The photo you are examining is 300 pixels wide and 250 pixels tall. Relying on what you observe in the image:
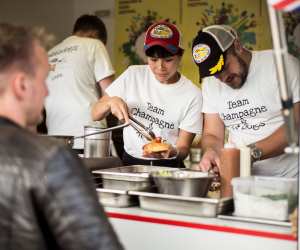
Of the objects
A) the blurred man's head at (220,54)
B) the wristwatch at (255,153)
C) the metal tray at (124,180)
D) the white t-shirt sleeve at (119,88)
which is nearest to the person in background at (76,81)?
the white t-shirt sleeve at (119,88)

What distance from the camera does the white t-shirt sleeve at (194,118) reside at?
2592 mm

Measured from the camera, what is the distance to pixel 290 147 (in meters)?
1.38

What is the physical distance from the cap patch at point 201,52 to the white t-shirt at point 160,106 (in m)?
0.57

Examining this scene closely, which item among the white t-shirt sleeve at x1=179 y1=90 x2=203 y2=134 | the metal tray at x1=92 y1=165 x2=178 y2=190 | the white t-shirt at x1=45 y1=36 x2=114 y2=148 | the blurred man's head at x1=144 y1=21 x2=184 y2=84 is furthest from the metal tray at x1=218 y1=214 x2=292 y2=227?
A: the white t-shirt at x1=45 y1=36 x2=114 y2=148

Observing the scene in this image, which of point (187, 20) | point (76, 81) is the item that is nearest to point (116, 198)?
point (76, 81)

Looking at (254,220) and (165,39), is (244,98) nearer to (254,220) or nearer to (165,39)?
(165,39)

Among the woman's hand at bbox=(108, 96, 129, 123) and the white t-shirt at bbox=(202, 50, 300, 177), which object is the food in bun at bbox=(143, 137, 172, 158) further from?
the white t-shirt at bbox=(202, 50, 300, 177)

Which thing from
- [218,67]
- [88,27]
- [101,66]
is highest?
[88,27]

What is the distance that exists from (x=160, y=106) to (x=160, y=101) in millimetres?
27

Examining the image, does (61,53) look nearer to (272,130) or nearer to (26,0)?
(272,130)

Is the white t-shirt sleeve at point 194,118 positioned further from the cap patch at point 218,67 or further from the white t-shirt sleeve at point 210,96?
the cap patch at point 218,67

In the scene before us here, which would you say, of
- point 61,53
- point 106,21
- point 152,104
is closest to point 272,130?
point 152,104

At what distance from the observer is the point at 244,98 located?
223 centimetres

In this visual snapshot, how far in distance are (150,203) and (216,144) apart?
74 cm
